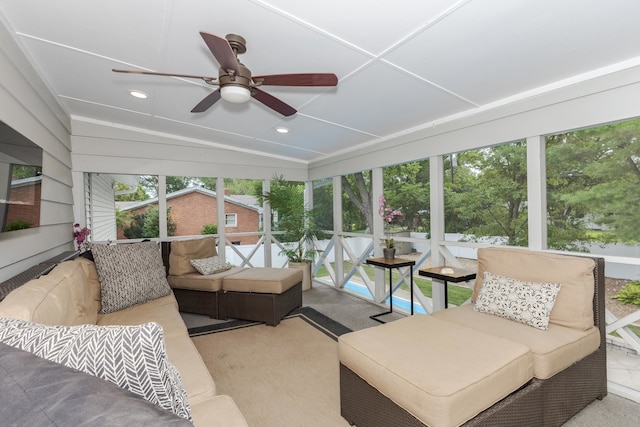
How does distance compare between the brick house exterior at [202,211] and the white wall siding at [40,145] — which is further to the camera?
the brick house exterior at [202,211]

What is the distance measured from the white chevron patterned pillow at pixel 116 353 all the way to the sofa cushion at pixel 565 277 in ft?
8.17

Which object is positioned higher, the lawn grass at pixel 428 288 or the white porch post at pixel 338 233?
the white porch post at pixel 338 233

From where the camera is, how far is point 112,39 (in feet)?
7.22

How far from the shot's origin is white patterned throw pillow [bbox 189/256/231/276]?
4027 millimetres

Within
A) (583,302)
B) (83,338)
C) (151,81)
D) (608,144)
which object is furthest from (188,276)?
(608,144)

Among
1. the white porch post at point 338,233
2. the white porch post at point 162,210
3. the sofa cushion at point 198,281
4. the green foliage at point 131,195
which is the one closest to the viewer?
the sofa cushion at point 198,281

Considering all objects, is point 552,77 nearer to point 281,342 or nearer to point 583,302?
point 583,302

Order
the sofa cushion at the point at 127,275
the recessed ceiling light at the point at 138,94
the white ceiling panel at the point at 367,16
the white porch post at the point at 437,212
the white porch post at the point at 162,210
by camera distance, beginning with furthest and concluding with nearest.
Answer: the white porch post at the point at 162,210, the white porch post at the point at 437,212, the recessed ceiling light at the point at 138,94, the sofa cushion at the point at 127,275, the white ceiling panel at the point at 367,16

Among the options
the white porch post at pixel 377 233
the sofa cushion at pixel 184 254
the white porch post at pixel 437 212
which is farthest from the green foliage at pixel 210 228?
the white porch post at pixel 437 212

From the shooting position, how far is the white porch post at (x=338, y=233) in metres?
5.34

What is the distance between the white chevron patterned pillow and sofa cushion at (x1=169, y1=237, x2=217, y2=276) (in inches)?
127

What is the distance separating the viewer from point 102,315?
2.61 meters

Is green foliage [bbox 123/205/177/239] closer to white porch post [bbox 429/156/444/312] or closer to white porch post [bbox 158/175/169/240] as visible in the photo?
white porch post [bbox 158/175/169/240]

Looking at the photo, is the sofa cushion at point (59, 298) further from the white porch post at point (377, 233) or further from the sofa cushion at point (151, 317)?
the white porch post at point (377, 233)
